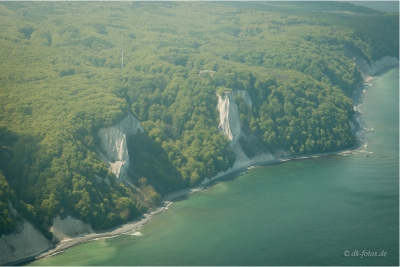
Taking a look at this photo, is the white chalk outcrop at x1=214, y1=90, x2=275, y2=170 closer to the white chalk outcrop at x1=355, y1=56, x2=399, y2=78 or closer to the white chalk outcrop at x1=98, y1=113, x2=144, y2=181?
the white chalk outcrop at x1=98, y1=113, x2=144, y2=181

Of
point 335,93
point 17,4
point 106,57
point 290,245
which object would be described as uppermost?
point 17,4

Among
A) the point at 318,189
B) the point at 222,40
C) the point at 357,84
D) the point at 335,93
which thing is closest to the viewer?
the point at 318,189

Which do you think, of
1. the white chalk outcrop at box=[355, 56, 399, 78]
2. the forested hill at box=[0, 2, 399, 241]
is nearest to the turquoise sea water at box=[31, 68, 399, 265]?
the forested hill at box=[0, 2, 399, 241]

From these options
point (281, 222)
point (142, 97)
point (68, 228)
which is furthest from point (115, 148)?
point (281, 222)

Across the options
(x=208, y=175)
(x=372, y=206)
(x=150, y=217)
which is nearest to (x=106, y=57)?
(x=208, y=175)

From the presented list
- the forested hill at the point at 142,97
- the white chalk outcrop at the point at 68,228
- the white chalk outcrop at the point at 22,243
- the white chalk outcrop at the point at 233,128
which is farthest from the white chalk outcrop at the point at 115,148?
the white chalk outcrop at the point at 233,128

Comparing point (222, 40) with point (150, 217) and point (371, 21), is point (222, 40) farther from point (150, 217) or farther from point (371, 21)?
point (150, 217)

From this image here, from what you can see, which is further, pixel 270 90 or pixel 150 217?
pixel 270 90
